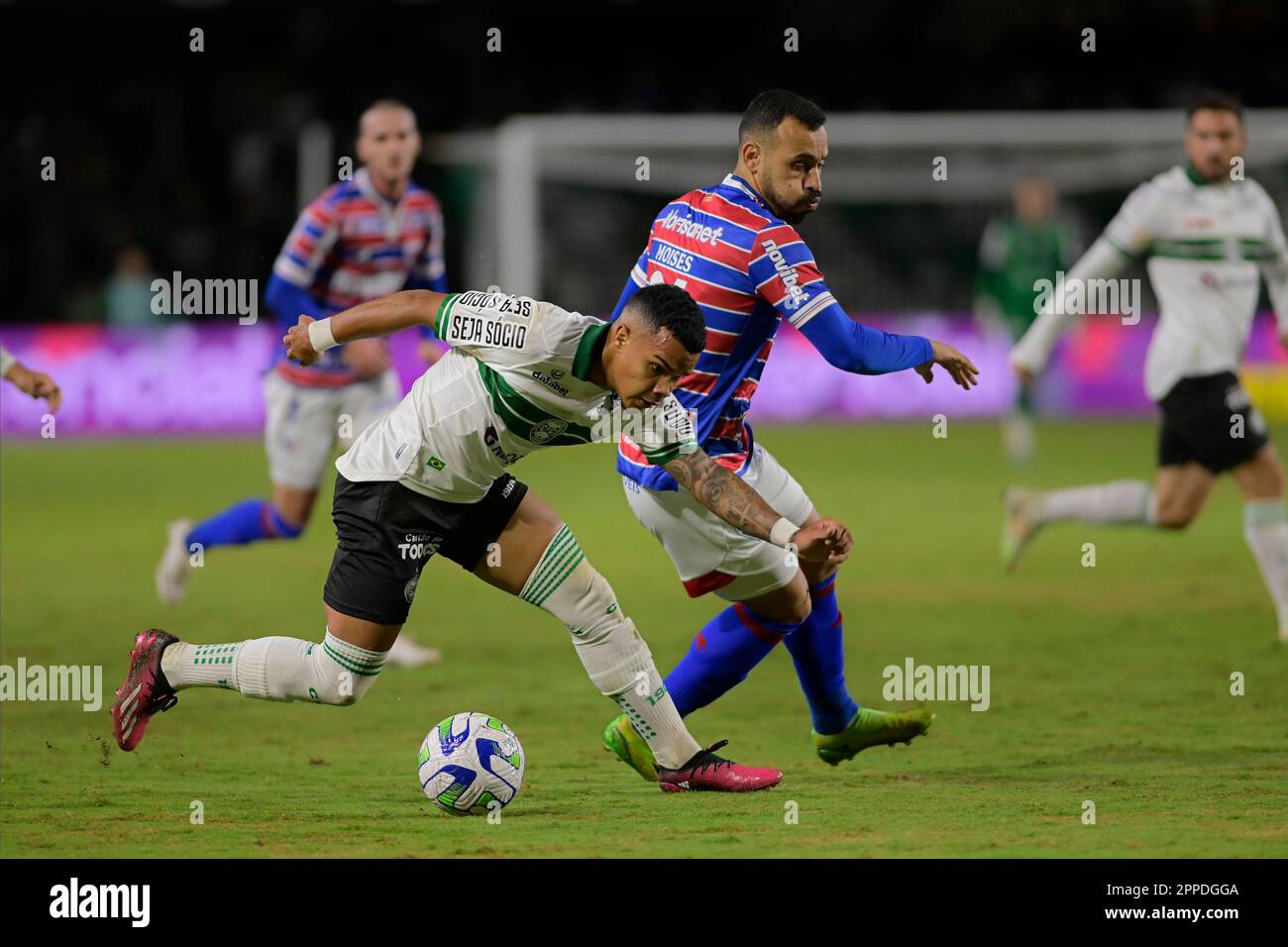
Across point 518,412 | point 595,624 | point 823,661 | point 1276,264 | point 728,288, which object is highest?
point 1276,264

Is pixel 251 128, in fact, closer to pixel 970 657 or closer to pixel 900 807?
pixel 970 657

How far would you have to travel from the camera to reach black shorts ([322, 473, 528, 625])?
18.5ft

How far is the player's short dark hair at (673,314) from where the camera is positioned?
516 cm

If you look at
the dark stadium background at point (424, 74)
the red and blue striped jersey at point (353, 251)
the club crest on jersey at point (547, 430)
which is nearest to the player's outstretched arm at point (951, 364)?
the club crest on jersey at point (547, 430)

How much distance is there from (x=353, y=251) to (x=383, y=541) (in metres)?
3.64

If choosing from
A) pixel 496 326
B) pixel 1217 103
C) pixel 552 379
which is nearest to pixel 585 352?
pixel 552 379

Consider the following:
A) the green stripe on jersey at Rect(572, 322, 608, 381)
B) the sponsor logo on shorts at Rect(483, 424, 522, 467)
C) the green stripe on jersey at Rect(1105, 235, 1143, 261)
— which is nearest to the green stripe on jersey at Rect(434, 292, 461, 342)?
the sponsor logo on shorts at Rect(483, 424, 522, 467)

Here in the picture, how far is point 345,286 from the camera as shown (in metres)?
9.02

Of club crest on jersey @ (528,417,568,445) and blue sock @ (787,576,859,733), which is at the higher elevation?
club crest on jersey @ (528,417,568,445)

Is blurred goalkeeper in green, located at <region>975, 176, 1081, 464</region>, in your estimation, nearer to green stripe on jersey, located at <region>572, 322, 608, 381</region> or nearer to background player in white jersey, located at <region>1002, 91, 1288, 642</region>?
background player in white jersey, located at <region>1002, 91, 1288, 642</region>

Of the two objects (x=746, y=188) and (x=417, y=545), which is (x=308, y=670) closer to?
(x=417, y=545)

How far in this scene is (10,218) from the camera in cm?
2441

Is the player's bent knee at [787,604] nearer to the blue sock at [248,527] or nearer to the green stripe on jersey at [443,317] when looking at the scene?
the green stripe on jersey at [443,317]

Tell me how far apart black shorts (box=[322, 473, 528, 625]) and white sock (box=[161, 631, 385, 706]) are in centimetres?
15
